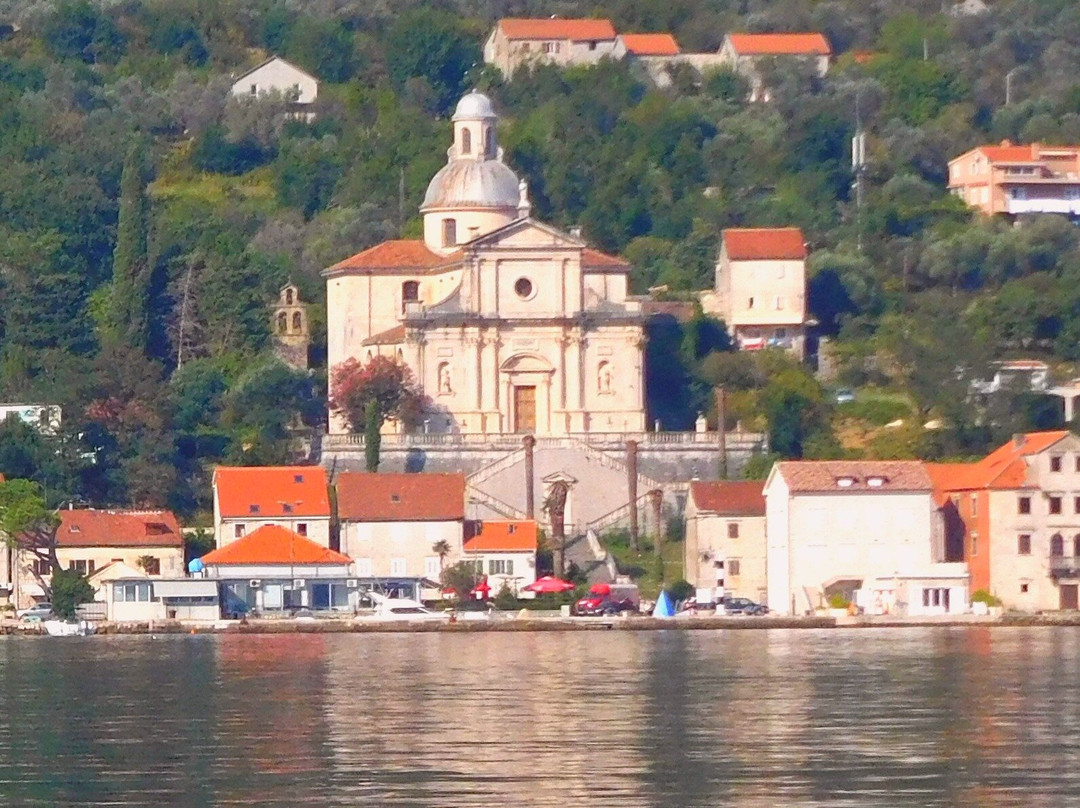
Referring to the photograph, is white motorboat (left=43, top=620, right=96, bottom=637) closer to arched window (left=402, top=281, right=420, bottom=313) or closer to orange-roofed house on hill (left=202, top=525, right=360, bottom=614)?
orange-roofed house on hill (left=202, top=525, right=360, bottom=614)

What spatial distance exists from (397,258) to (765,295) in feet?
34.3

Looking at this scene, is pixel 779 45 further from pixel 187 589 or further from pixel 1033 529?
pixel 187 589

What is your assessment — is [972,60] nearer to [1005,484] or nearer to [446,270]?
[446,270]

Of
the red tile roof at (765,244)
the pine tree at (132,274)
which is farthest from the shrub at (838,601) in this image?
the pine tree at (132,274)

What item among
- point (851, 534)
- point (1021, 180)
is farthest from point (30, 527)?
point (1021, 180)

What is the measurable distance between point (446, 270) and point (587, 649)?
97.7ft

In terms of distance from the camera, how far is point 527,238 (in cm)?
8775

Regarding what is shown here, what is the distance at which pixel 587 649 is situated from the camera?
202 feet

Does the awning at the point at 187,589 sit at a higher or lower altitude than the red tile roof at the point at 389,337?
lower

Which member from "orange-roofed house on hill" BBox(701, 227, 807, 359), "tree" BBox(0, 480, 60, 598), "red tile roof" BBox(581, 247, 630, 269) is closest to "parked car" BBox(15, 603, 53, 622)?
"tree" BBox(0, 480, 60, 598)

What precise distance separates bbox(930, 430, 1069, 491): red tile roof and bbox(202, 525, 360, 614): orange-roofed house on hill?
13.3 meters

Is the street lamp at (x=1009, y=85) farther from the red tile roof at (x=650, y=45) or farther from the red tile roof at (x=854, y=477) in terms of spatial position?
the red tile roof at (x=854, y=477)

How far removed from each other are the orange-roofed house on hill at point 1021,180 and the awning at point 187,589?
41.7 m

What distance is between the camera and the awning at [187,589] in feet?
243
